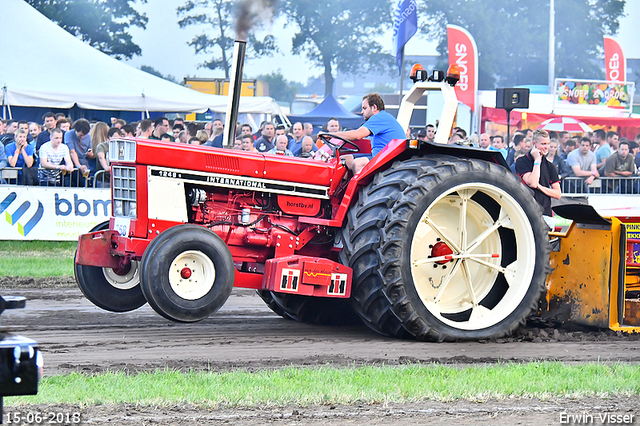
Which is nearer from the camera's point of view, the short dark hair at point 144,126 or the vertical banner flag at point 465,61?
the short dark hair at point 144,126

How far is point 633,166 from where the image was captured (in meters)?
16.6

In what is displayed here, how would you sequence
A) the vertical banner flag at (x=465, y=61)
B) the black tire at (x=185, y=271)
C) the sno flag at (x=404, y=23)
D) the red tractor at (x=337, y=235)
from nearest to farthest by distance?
the black tire at (x=185, y=271), the red tractor at (x=337, y=235), the sno flag at (x=404, y=23), the vertical banner flag at (x=465, y=61)

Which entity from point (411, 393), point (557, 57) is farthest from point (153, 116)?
point (557, 57)

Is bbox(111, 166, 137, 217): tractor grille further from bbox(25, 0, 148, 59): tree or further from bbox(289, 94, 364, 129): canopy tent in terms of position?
bbox(25, 0, 148, 59): tree

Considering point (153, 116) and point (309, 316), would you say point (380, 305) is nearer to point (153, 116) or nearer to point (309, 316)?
point (309, 316)

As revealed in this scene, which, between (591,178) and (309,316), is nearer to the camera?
(309,316)

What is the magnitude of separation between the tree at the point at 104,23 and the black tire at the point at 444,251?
42.4 meters

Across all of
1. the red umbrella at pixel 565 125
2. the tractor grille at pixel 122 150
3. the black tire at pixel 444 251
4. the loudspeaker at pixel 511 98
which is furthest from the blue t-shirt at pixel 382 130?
the red umbrella at pixel 565 125

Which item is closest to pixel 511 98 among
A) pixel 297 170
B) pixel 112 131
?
pixel 297 170

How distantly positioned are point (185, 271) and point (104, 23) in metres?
44.7

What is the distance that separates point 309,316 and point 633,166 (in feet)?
36.8

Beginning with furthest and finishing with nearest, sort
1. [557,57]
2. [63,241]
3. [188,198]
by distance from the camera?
[557,57], [63,241], [188,198]

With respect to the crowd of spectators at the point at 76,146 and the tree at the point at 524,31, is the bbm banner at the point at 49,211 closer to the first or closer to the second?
the crowd of spectators at the point at 76,146

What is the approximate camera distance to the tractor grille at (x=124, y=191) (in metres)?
6.66
